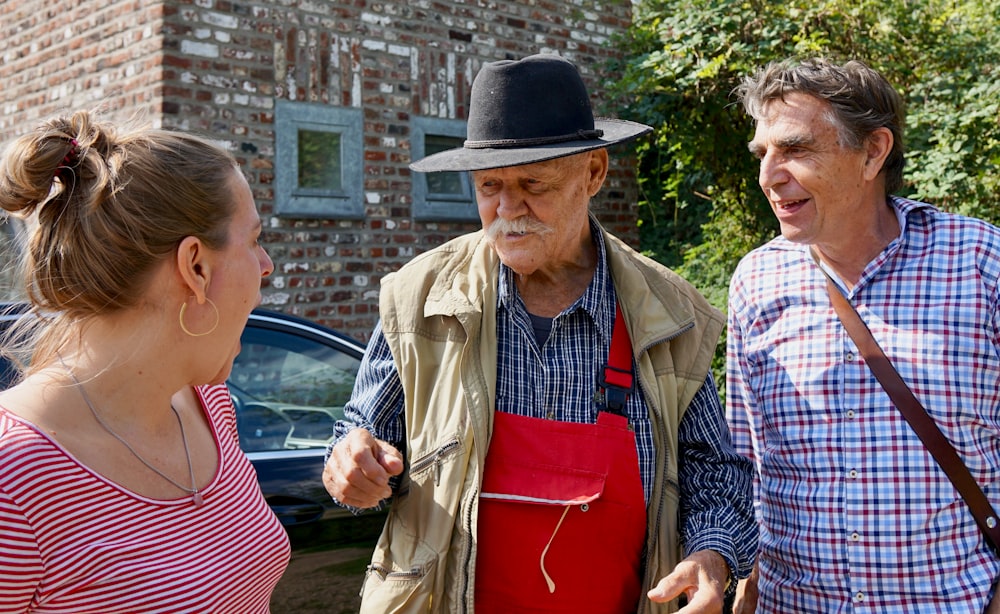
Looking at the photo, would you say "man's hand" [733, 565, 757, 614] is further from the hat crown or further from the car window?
the car window

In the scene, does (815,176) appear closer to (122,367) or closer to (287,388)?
(122,367)

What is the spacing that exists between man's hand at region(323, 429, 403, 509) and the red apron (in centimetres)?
23

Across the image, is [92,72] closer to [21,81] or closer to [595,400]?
[21,81]

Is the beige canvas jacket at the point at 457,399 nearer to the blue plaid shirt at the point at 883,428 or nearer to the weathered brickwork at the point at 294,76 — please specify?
the blue plaid shirt at the point at 883,428

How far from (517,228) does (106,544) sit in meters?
1.15

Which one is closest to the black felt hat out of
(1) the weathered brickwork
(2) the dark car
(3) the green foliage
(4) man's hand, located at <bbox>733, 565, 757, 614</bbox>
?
(4) man's hand, located at <bbox>733, 565, 757, 614</bbox>

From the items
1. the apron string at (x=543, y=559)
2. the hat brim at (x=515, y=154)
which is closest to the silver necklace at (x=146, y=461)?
the apron string at (x=543, y=559)

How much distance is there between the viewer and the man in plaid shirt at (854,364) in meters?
2.24

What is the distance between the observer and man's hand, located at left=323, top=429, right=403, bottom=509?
82.3 inches

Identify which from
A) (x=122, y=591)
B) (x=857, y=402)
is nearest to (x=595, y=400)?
(x=857, y=402)

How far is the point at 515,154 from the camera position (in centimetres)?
229

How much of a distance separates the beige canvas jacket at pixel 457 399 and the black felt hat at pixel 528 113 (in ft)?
0.92

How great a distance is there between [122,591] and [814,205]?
1.77 m

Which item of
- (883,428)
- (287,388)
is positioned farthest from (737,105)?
(883,428)
